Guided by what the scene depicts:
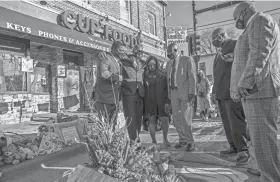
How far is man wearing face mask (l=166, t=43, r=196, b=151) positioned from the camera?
154 inches

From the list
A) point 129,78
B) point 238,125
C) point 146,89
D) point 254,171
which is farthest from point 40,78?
point 254,171

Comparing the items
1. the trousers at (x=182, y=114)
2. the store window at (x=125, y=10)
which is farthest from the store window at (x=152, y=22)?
the trousers at (x=182, y=114)

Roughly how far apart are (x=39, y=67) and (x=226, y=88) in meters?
7.22

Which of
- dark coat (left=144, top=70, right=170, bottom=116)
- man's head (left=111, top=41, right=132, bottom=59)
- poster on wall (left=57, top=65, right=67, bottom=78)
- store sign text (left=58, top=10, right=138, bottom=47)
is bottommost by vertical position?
dark coat (left=144, top=70, right=170, bottom=116)

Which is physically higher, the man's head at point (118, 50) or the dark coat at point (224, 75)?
the man's head at point (118, 50)

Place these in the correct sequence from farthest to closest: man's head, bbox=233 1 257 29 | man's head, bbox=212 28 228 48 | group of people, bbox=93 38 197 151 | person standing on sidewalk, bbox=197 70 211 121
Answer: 1. person standing on sidewalk, bbox=197 70 211 121
2. man's head, bbox=212 28 228 48
3. group of people, bbox=93 38 197 151
4. man's head, bbox=233 1 257 29

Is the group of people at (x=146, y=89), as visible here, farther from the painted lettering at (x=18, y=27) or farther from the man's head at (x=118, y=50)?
the painted lettering at (x=18, y=27)

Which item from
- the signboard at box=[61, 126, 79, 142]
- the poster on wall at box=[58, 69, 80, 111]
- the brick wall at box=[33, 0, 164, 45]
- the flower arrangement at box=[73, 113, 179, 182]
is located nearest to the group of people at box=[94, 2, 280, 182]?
the flower arrangement at box=[73, 113, 179, 182]

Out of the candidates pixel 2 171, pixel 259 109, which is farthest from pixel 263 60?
pixel 2 171

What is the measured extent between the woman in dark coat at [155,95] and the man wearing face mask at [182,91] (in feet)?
0.83

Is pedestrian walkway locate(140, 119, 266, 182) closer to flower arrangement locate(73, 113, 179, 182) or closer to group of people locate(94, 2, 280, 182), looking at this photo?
group of people locate(94, 2, 280, 182)

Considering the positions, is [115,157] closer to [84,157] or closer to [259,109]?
[259,109]

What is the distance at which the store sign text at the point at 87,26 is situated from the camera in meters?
8.35

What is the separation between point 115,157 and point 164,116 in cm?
317
